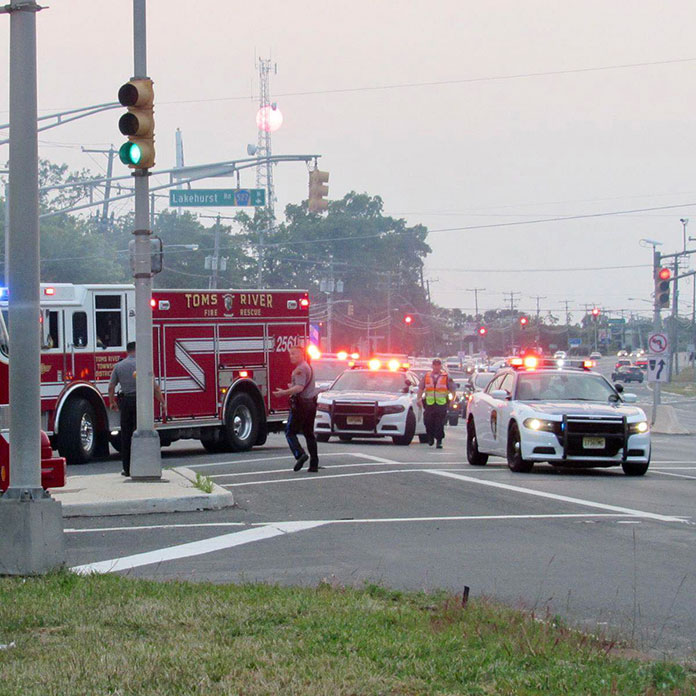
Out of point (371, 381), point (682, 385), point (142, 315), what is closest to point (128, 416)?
point (142, 315)

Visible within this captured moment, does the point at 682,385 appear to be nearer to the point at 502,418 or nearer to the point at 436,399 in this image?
the point at 436,399

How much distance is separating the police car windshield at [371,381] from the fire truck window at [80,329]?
751cm

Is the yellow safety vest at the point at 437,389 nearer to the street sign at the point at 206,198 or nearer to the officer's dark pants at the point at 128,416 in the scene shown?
the officer's dark pants at the point at 128,416

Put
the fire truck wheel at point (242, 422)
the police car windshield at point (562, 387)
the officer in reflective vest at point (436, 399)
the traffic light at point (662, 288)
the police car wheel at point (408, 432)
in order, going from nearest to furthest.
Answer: the police car windshield at point (562, 387) < the fire truck wheel at point (242, 422) < the officer in reflective vest at point (436, 399) < the police car wheel at point (408, 432) < the traffic light at point (662, 288)

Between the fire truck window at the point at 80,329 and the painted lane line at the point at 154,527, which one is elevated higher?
the fire truck window at the point at 80,329

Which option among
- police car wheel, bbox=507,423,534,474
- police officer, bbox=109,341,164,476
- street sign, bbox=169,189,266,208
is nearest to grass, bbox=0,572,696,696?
police officer, bbox=109,341,164,476

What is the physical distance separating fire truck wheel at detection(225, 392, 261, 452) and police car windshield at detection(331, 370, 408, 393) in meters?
3.91

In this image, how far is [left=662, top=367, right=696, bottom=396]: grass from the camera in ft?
308

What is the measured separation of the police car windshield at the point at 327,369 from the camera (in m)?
32.8

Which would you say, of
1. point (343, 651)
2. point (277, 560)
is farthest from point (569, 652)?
point (277, 560)

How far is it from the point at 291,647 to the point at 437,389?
18.7 m

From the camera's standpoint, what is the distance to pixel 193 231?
9131 centimetres

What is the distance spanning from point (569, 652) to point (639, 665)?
0.34 metres

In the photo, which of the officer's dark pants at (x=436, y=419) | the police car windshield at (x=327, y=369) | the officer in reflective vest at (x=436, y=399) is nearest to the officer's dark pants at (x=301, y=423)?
the officer in reflective vest at (x=436, y=399)
